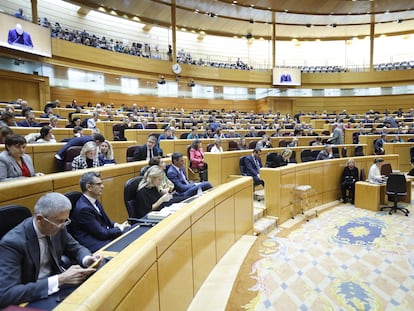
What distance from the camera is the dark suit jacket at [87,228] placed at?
2211 mm

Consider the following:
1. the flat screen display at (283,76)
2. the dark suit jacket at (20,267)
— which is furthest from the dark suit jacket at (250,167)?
the flat screen display at (283,76)

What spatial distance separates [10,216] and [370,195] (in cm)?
652

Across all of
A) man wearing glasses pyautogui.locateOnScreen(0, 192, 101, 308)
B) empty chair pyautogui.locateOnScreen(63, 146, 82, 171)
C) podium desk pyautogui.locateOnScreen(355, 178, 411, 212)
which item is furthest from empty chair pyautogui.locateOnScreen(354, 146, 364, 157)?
man wearing glasses pyautogui.locateOnScreen(0, 192, 101, 308)

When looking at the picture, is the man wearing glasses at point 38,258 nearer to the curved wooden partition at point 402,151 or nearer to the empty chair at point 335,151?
the empty chair at point 335,151

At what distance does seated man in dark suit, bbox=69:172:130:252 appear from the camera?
7.26 ft

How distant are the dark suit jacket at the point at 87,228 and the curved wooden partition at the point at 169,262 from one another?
0.53 metres

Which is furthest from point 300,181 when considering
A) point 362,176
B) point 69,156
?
point 69,156

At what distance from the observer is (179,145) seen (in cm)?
652

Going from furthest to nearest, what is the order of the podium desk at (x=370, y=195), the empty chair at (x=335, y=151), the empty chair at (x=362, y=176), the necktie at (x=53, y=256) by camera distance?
the empty chair at (x=335, y=151) < the empty chair at (x=362, y=176) < the podium desk at (x=370, y=195) < the necktie at (x=53, y=256)

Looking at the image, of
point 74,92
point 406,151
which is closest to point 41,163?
point 406,151

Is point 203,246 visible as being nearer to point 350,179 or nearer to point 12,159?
point 12,159

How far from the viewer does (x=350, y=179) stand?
23.1 feet

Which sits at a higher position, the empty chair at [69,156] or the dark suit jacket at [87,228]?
the empty chair at [69,156]

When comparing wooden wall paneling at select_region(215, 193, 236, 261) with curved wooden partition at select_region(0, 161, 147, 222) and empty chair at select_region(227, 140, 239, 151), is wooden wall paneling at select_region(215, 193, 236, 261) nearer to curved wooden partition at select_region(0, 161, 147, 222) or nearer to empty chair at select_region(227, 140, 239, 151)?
curved wooden partition at select_region(0, 161, 147, 222)
